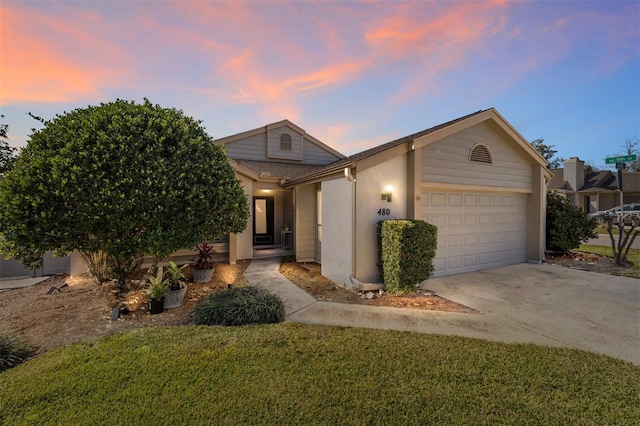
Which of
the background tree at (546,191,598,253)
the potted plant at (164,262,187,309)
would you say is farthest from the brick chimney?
the potted plant at (164,262,187,309)

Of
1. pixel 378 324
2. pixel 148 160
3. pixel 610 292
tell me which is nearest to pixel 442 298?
pixel 378 324

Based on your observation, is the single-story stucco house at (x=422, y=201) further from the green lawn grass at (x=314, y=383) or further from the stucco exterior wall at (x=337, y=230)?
the green lawn grass at (x=314, y=383)

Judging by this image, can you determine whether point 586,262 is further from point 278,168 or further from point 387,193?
point 278,168

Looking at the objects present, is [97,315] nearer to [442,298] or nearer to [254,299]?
[254,299]

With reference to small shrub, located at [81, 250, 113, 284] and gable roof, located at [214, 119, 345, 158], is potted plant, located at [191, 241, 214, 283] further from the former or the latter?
gable roof, located at [214, 119, 345, 158]

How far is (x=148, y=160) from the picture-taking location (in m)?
5.02

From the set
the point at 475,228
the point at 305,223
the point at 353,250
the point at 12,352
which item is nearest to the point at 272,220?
the point at 305,223

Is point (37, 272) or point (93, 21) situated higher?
point (93, 21)

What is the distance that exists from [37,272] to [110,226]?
4.94 metres

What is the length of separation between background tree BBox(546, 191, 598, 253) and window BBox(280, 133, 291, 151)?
12.0m

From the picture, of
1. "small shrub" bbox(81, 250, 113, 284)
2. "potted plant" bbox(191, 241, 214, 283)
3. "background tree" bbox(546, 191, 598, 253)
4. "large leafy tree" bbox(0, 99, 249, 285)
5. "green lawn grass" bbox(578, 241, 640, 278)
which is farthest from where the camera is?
"background tree" bbox(546, 191, 598, 253)

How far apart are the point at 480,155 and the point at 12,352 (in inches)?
437

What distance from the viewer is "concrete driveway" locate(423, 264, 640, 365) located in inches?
160

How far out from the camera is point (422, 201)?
7324mm
